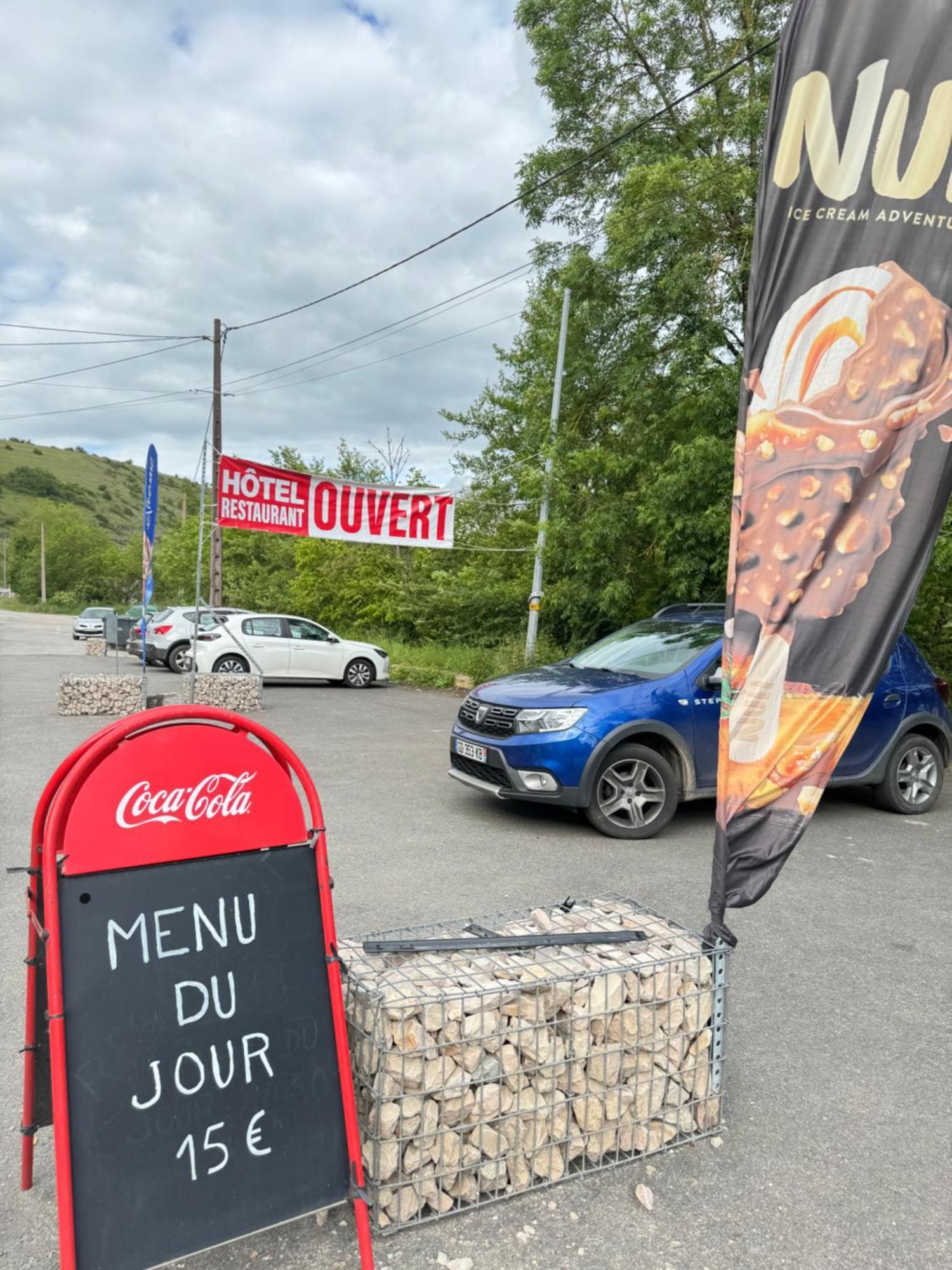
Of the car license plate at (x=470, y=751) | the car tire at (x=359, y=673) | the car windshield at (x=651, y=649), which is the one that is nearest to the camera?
the car license plate at (x=470, y=751)

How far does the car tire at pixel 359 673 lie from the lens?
1747 centimetres

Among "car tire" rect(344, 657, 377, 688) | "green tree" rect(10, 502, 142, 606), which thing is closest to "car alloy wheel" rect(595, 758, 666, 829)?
"car tire" rect(344, 657, 377, 688)

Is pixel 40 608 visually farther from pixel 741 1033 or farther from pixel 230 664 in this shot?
pixel 741 1033

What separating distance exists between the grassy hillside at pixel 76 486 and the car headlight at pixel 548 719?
12589 cm

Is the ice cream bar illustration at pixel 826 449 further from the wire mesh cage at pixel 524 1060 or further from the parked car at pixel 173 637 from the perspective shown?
the parked car at pixel 173 637

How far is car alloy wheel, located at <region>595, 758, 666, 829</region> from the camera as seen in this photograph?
639cm

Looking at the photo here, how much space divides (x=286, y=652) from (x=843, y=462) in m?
14.9

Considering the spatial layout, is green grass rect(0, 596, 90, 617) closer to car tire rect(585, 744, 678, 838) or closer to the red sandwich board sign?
car tire rect(585, 744, 678, 838)

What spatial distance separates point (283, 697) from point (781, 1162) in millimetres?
12999

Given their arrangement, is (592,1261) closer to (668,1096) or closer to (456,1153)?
(456,1153)

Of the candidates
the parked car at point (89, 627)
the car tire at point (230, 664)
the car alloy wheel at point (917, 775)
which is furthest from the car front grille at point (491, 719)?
the parked car at point (89, 627)

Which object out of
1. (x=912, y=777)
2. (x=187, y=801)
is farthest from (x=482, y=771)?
(x=187, y=801)

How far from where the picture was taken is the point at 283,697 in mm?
15055

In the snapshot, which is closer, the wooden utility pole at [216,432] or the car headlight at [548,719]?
the car headlight at [548,719]
